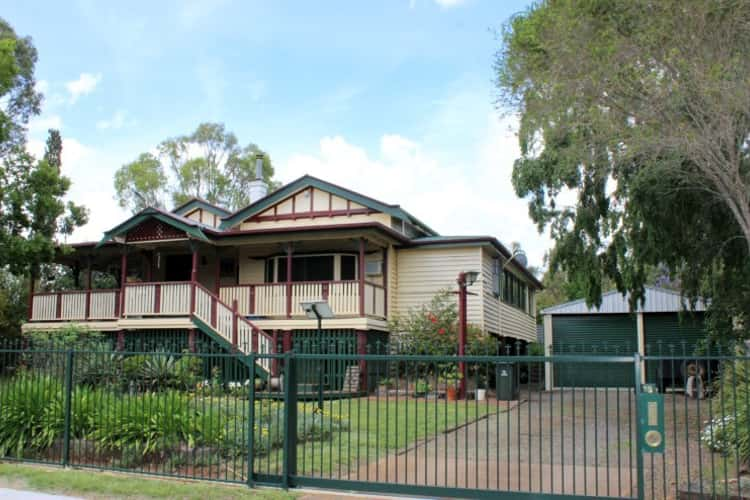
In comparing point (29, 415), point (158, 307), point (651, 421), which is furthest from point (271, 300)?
point (651, 421)

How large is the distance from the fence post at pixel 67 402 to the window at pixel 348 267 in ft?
43.1

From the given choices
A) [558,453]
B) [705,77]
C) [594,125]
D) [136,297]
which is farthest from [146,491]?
[136,297]

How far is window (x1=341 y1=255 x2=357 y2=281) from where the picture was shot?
2292 centimetres

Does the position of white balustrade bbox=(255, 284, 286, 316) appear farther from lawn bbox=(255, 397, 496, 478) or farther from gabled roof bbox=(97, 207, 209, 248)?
lawn bbox=(255, 397, 496, 478)

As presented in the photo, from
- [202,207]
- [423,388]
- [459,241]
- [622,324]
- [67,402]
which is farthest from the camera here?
[622,324]

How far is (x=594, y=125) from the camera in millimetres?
11758

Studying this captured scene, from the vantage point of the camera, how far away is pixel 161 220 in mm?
21875

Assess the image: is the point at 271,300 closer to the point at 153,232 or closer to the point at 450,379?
the point at 153,232

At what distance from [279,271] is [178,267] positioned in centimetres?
408

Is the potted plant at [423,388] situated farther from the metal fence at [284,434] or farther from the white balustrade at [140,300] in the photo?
the white balustrade at [140,300]

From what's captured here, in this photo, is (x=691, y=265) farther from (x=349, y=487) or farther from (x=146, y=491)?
(x=146, y=491)

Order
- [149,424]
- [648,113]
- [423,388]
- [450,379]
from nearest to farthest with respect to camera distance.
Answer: [149,424] → [648,113] → [450,379] → [423,388]

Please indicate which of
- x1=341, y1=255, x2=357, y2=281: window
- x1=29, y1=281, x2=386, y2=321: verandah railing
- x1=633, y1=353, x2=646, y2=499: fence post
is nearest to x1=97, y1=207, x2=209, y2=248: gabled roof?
x1=29, y1=281, x2=386, y2=321: verandah railing

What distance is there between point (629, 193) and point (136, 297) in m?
14.4
